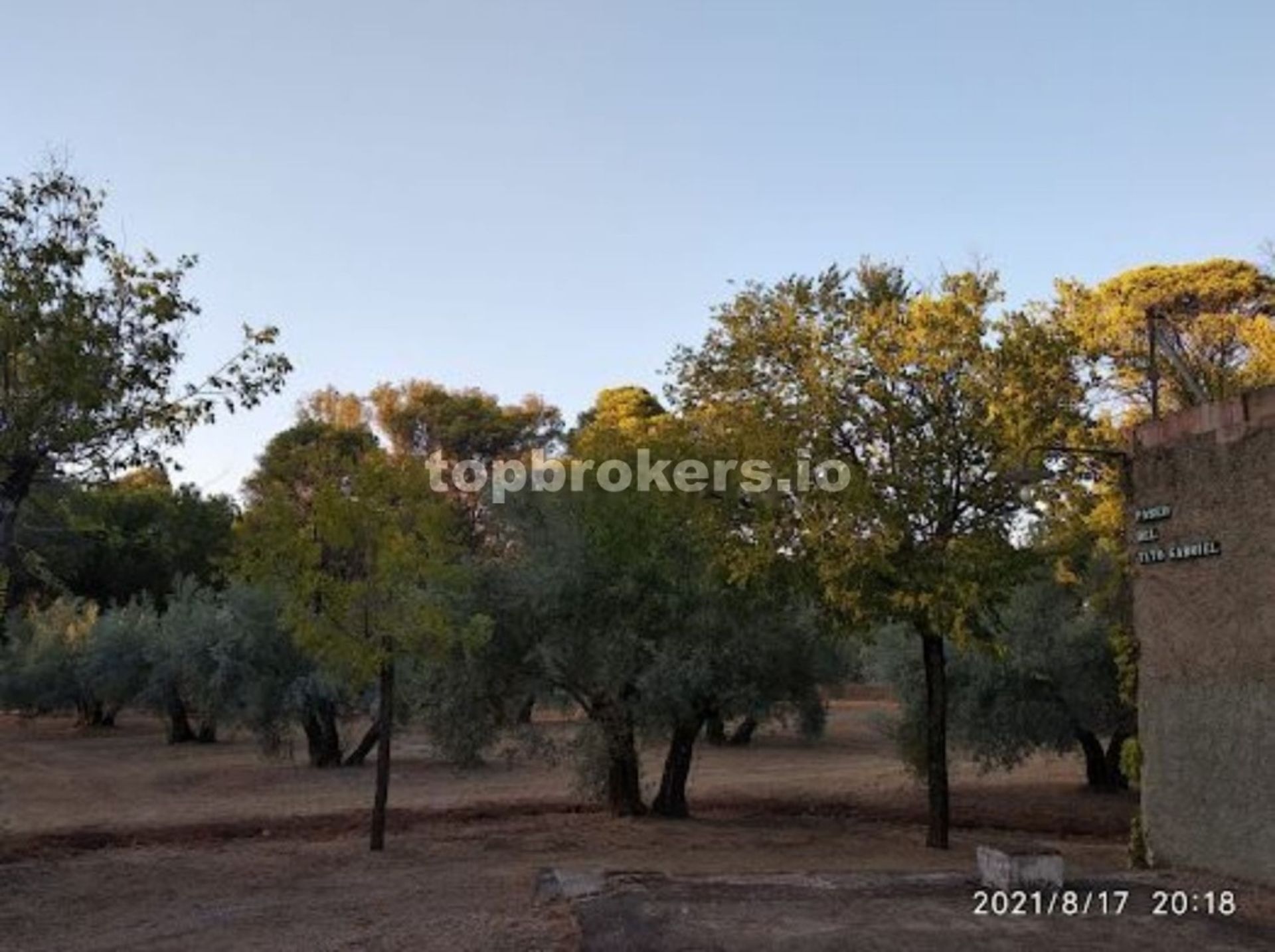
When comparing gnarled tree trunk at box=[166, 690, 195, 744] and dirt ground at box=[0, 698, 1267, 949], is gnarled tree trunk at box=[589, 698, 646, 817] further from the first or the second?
gnarled tree trunk at box=[166, 690, 195, 744]

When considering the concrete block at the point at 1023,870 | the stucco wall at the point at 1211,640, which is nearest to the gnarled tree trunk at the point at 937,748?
the stucco wall at the point at 1211,640

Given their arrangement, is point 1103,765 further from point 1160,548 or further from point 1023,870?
point 1023,870

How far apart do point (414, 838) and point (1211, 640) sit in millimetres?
10601

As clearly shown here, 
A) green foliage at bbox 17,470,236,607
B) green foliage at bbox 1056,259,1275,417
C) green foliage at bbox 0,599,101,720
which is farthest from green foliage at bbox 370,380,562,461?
green foliage at bbox 1056,259,1275,417

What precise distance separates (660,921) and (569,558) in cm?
895

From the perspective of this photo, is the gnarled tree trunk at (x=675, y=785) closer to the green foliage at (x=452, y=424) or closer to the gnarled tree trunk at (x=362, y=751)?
the gnarled tree trunk at (x=362, y=751)

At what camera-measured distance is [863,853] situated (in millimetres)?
15539

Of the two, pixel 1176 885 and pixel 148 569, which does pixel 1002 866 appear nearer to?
pixel 1176 885

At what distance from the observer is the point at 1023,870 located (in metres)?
Answer: 10.0

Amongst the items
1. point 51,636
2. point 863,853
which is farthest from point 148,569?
point 863,853

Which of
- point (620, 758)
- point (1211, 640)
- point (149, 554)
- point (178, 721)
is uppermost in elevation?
point (149, 554)
